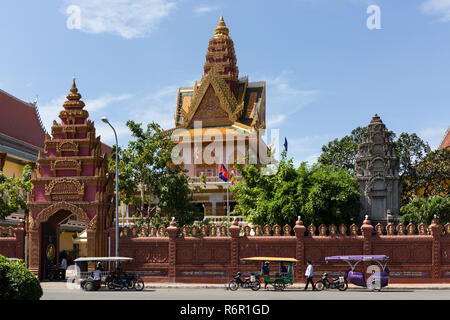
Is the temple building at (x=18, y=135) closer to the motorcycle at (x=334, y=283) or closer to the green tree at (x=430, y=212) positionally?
the motorcycle at (x=334, y=283)

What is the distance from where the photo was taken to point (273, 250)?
30281 mm

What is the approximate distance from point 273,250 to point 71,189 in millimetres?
11246

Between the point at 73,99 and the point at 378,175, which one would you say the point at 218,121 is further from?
the point at 73,99

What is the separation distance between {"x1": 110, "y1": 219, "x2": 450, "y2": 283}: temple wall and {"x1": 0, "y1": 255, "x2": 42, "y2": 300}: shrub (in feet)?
56.1

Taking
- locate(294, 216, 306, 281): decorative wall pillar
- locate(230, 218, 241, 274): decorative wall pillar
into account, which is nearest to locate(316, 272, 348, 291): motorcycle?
locate(294, 216, 306, 281): decorative wall pillar

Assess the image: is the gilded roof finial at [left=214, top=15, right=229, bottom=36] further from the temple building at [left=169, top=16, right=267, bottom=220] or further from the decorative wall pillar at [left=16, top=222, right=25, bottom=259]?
the decorative wall pillar at [left=16, top=222, right=25, bottom=259]

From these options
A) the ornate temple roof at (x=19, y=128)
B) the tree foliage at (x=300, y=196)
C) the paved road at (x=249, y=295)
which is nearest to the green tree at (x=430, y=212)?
the tree foliage at (x=300, y=196)

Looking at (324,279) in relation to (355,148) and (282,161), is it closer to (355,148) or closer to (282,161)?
(282,161)

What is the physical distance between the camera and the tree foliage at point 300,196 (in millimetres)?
35884

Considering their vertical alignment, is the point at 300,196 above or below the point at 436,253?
above

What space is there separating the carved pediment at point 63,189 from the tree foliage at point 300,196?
1185 centimetres

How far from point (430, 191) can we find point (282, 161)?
15.5m

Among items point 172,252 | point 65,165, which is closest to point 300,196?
point 172,252
